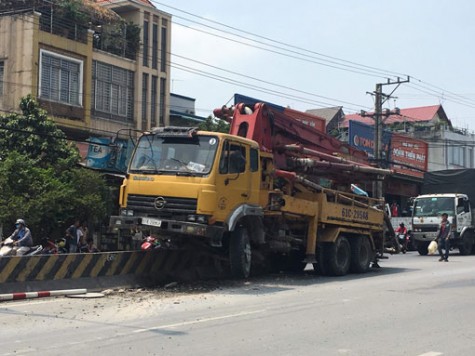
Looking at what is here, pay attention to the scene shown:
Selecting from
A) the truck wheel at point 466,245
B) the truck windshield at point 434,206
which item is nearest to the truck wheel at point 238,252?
the truck windshield at point 434,206

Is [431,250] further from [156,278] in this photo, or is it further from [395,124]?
[395,124]

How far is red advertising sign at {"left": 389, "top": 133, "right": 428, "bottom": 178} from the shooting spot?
1850 inches

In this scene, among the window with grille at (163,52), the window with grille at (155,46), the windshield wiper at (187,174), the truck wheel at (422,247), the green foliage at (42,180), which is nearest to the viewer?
the windshield wiper at (187,174)

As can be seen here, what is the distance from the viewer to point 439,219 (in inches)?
1105

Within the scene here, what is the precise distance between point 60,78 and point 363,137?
22.5 metres

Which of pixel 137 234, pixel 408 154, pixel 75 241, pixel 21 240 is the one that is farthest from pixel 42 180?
pixel 408 154

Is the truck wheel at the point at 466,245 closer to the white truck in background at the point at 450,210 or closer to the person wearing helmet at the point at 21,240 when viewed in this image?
the white truck in background at the point at 450,210

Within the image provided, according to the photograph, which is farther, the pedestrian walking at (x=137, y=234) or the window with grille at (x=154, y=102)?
the window with grille at (x=154, y=102)

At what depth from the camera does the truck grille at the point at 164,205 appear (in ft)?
42.5

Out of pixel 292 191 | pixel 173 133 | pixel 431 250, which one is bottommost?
pixel 431 250

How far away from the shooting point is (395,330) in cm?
912

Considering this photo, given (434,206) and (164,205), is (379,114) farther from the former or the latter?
(164,205)

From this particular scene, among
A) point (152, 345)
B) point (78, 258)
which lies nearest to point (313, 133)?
point (78, 258)

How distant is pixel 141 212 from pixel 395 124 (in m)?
50.7
